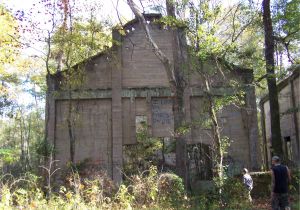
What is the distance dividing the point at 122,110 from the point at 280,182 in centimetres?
1521

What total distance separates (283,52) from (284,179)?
15097 mm

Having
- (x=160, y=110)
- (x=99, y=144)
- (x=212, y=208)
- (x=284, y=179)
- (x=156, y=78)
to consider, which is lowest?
(x=212, y=208)

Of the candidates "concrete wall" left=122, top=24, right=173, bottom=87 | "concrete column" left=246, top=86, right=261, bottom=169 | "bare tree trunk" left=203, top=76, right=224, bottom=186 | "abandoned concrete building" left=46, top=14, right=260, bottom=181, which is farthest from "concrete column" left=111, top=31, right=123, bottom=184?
"bare tree trunk" left=203, top=76, right=224, bottom=186

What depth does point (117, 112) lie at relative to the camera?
25.2 metres

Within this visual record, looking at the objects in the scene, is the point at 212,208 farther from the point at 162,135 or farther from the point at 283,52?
the point at 283,52

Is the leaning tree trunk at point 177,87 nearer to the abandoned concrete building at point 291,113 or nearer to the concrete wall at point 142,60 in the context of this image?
the concrete wall at point 142,60

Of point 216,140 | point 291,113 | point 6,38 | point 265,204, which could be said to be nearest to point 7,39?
point 6,38

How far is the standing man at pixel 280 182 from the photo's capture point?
435 inches

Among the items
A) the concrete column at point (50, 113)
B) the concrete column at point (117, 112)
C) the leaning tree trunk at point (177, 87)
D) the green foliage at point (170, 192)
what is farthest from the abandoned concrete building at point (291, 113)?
the concrete column at point (50, 113)

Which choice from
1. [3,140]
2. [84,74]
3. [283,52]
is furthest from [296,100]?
[3,140]

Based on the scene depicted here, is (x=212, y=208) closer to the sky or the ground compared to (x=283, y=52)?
closer to the ground

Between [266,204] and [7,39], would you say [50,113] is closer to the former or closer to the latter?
[7,39]

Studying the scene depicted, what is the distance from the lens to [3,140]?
187 feet

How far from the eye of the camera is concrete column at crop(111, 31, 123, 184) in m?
24.5
